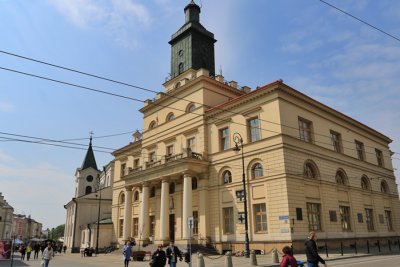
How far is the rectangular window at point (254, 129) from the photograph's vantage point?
2947 cm

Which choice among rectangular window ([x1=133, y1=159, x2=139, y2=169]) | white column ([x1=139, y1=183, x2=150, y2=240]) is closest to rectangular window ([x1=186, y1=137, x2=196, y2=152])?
white column ([x1=139, y1=183, x2=150, y2=240])

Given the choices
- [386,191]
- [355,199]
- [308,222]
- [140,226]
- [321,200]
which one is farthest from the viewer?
[386,191]

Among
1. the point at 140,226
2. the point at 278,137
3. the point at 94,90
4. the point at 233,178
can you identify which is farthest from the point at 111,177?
the point at 94,90

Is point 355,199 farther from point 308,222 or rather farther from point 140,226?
point 140,226

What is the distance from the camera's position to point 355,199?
33.8 meters

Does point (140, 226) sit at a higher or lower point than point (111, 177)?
lower

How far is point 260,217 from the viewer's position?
27.8 m

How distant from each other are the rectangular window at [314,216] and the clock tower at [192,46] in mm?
20261

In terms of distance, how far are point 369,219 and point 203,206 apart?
18060mm

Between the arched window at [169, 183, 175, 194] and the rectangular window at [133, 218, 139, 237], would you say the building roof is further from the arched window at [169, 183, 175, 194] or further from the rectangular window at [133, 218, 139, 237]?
the arched window at [169, 183, 175, 194]

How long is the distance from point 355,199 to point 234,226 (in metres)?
13.4

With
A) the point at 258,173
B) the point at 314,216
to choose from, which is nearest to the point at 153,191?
the point at 258,173

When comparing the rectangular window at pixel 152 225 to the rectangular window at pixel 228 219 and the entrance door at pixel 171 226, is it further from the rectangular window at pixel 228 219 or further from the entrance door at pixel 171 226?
the rectangular window at pixel 228 219

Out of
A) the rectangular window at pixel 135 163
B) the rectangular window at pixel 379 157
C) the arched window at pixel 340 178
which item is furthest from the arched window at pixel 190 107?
the rectangular window at pixel 379 157
